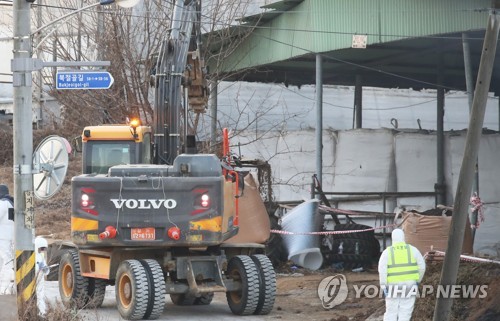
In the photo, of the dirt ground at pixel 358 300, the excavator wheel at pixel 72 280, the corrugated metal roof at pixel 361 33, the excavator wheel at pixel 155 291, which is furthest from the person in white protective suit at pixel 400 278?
the corrugated metal roof at pixel 361 33

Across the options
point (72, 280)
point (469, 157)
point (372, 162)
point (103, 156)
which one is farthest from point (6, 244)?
point (372, 162)

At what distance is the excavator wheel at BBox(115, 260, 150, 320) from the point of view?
49.6ft

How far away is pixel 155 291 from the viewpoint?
15.3 m

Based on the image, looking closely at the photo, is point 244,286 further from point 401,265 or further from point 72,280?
point 401,265

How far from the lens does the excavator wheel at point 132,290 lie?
49.6 feet

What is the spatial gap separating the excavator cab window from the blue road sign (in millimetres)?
3250

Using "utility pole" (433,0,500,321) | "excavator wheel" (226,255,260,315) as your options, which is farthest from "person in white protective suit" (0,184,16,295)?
"utility pole" (433,0,500,321)

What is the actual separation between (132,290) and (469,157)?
5.97 metres

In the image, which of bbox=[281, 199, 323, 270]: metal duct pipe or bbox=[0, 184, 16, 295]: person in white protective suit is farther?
bbox=[281, 199, 323, 270]: metal duct pipe

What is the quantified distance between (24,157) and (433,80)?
76.4 feet

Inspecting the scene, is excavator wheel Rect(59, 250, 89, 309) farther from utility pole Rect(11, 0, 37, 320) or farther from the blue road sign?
the blue road sign

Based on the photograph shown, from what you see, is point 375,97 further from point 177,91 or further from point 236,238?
point 177,91

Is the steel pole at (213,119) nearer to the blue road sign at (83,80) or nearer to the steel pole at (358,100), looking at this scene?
the steel pole at (358,100)

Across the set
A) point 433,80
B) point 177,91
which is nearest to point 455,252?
point 177,91
